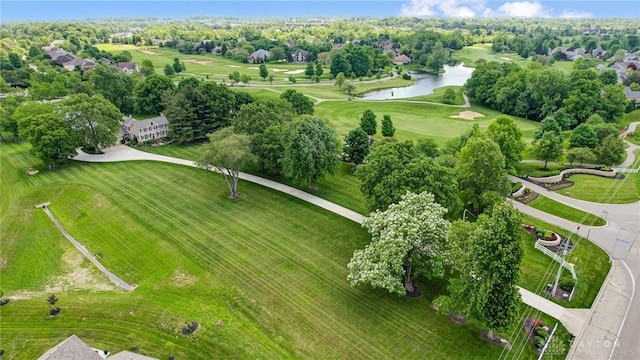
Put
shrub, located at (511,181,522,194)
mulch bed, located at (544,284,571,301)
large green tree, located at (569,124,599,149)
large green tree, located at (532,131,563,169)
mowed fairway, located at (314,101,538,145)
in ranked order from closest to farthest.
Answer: mulch bed, located at (544,284,571,301) → shrub, located at (511,181,522,194) → large green tree, located at (532,131,563,169) → large green tree, located at (569,124,599,149) → mowed fairway, located at (314,101,538,145)

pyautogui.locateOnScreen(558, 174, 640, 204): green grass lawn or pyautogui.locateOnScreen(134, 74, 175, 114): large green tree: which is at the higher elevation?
pyautogui.locateOnScreen(134, 74, 175, 114): large green tree

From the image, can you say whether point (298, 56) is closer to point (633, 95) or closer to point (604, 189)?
point (633, 95)

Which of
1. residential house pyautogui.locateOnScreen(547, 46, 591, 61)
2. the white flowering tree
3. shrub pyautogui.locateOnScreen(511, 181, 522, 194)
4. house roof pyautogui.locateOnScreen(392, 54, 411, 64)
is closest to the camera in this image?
the white flowering tree

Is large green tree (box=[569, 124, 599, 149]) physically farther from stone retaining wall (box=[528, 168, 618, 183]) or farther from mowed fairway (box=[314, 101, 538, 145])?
mowed fairway (box=[314, 101, 538, 145])

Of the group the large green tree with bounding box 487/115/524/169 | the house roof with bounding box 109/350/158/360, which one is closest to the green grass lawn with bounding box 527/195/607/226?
the large green tree with bounding box 487/115/524/169

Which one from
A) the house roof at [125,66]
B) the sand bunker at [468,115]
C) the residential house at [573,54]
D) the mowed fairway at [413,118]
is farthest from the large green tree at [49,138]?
the residential house at [573,54]

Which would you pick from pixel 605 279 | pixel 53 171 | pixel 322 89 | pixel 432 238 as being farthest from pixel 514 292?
pixel 322 89
